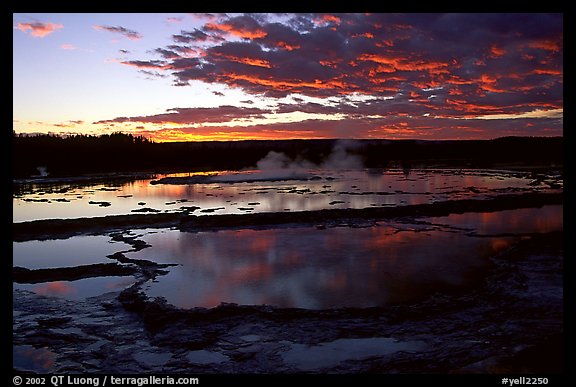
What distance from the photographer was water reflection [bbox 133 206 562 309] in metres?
7.52

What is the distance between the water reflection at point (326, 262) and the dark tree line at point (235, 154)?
3759 cm

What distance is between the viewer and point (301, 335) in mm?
5922

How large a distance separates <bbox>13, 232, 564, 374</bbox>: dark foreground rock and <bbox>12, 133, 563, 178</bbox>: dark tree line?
40810 millimetres

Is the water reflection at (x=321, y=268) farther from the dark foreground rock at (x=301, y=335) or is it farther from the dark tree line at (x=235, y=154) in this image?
the dark tree line at (x=235, y=154)

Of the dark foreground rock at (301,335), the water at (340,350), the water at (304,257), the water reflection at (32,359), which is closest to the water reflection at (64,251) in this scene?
the water at (304,257)

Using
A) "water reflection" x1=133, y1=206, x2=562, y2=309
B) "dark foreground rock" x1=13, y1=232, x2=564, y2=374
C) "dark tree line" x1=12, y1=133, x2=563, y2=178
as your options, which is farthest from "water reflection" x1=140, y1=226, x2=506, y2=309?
"dark tree line" x1=12, y1=133, x2=563, y2=178

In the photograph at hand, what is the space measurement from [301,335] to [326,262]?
373 centimetres

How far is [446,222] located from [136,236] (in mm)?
9918

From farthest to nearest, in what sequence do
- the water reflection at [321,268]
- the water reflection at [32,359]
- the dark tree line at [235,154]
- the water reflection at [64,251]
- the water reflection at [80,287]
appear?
1. the dark tree line at [235,154]
2. the water reflection at [64,251]
3. the water reflection at [80,287]
4. the water reflection at [321,268]
5. the water reflection at [32,359]

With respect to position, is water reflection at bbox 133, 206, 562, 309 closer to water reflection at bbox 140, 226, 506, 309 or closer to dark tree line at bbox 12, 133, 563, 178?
water reflection at bbox 140, 226, 506, 309

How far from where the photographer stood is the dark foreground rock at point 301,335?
5.09 meters

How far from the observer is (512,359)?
496 centimetres

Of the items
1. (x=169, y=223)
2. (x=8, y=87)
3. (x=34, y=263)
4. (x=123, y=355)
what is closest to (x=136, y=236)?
(x=169, y=223)
